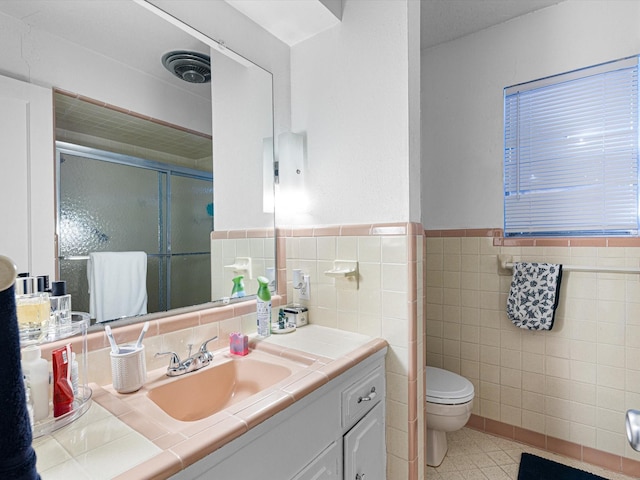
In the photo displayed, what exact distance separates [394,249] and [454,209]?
3.44 feet

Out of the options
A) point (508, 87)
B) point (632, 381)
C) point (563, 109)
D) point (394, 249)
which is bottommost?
point (632, 381)

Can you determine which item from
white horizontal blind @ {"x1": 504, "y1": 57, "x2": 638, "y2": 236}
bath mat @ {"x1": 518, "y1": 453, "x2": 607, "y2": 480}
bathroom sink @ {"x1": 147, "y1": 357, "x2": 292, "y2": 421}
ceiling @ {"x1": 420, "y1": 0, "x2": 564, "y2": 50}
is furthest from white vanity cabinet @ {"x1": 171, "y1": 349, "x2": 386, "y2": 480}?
ceiling @ {"x1": 420, "y1": 0, "x2": 564, "y2": 50}

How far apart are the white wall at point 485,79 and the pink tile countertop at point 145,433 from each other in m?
1.51

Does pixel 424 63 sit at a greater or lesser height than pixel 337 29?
greater

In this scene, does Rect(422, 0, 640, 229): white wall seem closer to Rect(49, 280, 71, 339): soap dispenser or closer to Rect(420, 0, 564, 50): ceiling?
Rect(420, 0, 564, 50): ceiling

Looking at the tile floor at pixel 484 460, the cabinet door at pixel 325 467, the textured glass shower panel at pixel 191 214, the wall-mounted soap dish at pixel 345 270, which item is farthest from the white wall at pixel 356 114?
the tile floor at pixel 484 460

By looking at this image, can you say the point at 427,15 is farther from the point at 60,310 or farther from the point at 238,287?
the point at 60,310

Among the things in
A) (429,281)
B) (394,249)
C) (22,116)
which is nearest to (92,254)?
(22,116)

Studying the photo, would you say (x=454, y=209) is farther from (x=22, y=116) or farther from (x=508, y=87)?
(x=22, y=116)

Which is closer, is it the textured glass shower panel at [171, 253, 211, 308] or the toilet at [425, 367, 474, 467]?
the textured glass shower panel at [171, 253, 211, 308]

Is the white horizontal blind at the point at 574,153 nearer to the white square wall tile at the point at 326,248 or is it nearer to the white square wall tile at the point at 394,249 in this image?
the white square wall tile at the point at 394,249

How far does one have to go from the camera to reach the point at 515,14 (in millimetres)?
1966

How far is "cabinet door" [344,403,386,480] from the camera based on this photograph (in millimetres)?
1146

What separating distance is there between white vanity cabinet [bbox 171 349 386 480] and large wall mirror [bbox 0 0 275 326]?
1.96 ft
